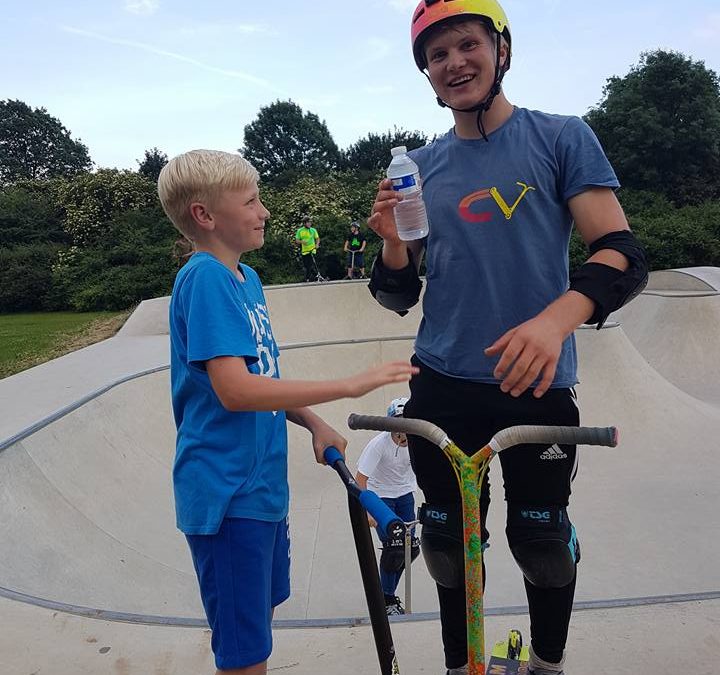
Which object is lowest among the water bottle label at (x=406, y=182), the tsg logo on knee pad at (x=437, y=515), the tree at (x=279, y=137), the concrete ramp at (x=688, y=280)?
the concrete ramp at (x=688, y=280)

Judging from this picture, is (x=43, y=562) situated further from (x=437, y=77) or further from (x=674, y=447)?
(x=674, y=447)

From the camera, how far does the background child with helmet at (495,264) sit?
1746mm

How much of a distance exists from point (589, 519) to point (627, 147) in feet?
92.5

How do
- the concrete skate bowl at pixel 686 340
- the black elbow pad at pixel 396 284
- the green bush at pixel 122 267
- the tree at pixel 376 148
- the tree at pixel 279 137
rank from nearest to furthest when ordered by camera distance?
the black elbow pad at pixel 396 284 → the concrete skate bowl at pixel 686 340 → the green bush at pixel 122 267 → the tree at pixel 376 148 → the tree at pixel 279 137

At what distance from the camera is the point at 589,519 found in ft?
18.8

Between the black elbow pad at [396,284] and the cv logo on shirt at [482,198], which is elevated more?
the cv logo on shirt at [482,198]

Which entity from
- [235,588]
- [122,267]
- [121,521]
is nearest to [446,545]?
[235,588]

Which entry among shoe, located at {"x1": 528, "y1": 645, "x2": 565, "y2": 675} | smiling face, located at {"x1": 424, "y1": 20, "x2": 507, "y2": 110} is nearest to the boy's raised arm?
smiling face, located at {"x1": 424, "y1": 20, "x2": 507, "y2": 110}

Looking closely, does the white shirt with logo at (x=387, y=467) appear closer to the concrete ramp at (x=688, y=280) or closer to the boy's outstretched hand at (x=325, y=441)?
the boy's outstretched hand at (x=325, y=441)

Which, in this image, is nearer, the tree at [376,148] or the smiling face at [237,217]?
the smiling face at [237,217]

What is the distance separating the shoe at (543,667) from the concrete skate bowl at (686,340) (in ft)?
30.0

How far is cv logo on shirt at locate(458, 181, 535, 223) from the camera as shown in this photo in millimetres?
1786

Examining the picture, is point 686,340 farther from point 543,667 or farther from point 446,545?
point 446,545

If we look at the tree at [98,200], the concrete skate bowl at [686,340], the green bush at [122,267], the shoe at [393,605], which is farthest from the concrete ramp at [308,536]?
the tree at [98,200]
